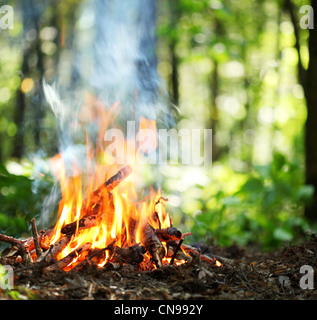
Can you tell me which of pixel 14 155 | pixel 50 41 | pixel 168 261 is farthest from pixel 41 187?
pixel 50 41

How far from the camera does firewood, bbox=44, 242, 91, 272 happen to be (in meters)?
3.04

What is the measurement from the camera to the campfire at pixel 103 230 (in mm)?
3254

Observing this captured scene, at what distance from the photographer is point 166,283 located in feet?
9.47

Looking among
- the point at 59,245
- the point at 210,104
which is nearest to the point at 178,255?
the point at 59,245

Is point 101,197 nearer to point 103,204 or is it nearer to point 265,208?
point 103,204

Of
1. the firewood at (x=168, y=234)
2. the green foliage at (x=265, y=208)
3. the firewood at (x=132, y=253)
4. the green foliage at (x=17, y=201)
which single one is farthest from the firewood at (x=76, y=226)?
the green foliage at (x=265, y=208)

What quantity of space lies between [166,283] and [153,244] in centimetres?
56

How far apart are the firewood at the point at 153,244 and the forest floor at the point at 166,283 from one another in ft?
0.68

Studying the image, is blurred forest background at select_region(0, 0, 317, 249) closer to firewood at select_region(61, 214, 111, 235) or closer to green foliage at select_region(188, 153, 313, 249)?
green foliage at select_region(188, 153, 313, 249)

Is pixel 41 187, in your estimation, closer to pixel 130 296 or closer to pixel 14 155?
pixel 130 296

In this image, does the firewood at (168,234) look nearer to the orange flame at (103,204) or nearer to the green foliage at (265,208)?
the orange flame at (103,204)

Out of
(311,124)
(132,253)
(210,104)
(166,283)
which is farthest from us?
(210,104)

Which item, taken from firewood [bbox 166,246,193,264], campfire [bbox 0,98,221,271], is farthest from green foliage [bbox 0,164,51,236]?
firewood [bbox 166,246,193,264]
